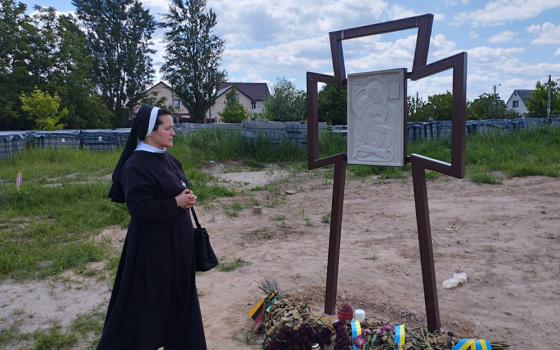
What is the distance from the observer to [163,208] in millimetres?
2631

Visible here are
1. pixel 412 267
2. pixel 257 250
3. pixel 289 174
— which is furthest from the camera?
pixel 289 174

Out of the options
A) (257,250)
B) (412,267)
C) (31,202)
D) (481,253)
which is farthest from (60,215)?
(481,253)

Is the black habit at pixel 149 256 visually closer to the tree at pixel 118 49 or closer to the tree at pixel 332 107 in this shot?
the tree at pixel 332 107

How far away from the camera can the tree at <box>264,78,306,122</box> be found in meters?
26.1

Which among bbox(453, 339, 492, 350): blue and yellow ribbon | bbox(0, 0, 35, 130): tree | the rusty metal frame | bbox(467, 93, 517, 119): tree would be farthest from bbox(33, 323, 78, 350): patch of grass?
bbox(467, 93, 517, 119): tree

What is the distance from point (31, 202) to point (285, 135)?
8.92m

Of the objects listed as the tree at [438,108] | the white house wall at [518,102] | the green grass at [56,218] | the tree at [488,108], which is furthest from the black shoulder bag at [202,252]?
the white house wall at [518,102]

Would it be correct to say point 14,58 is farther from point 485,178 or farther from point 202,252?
point 202,252

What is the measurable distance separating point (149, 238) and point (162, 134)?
600mm

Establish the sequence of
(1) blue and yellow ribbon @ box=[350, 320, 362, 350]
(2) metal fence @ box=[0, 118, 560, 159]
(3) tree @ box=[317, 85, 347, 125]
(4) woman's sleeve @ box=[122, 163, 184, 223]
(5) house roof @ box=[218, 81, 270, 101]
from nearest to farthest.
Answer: (4) woman's sleeve @ box=[122, 163, 184, 223], (1) blue and yellow ribbon @ box=[350, 320, 362, 350], (2) metal fence @ box=[0, 118, 560, 159], (3) tree @ box=[317, 85, 347, 125], (5) house roof @ box=[218, 81, 270, 101]

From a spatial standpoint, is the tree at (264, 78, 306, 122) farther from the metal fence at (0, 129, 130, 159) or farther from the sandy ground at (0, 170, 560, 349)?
the sandy ground at (0, 170, 560, 349)

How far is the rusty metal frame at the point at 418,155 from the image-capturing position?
275 centimetres

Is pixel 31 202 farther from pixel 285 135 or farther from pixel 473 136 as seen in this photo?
pixel 473 136

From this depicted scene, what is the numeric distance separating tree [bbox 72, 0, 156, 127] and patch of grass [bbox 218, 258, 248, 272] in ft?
119
